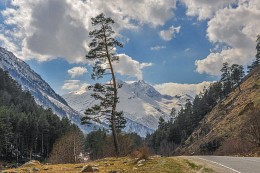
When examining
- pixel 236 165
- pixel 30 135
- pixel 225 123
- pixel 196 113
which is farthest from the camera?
pixel 196 113

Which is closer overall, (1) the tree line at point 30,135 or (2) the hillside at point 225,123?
(1) the tree line at point 30,135

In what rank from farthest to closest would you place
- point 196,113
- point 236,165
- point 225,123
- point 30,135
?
point 196,113, point 225,123, point 30,135, point 236,165

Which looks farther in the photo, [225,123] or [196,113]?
[196,113]

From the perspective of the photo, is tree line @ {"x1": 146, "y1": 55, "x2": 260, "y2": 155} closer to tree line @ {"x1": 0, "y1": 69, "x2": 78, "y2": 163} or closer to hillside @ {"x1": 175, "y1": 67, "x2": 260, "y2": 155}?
hillside @ {"x1": 175, "y1": 67, "x2": 260, "y2": 155}

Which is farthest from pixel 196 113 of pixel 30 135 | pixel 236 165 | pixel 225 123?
pixel 236 165

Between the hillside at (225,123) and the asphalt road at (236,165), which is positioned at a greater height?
the hillside at (225,123)

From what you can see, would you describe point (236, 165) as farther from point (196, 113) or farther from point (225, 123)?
point (196, 113)

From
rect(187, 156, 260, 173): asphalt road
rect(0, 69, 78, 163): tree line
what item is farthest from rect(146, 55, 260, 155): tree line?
rect(187, 156, 260, 173): asphalt road

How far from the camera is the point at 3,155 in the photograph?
322ft

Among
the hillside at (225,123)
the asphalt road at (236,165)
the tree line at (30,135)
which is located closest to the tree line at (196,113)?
the hillside at (225,123)

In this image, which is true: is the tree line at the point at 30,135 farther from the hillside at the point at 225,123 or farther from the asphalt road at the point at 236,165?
the asphalt road at the point at 236,165

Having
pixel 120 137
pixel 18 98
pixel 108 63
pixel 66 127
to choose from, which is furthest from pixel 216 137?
pixel 18 98

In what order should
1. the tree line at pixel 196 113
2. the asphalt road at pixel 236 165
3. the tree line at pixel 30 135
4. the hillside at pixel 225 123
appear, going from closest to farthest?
the asphalt road at pixel 236 165 → the tree line at pixel 30 135 → the hillside at pixel 225 123 → the tree line at pixel 196 113

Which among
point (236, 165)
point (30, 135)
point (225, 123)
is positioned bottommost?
point (236, 165)
